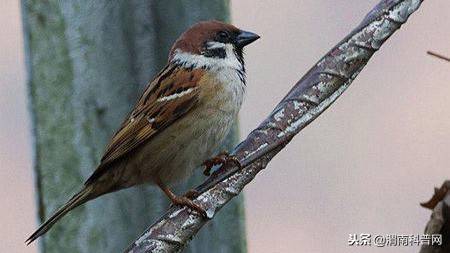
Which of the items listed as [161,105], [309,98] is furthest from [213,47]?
[309,98]

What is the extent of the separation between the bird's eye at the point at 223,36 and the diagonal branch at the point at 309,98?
0.91m

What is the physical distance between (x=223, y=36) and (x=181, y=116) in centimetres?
29

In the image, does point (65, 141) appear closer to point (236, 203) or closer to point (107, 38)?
Answer: point (107, 38)

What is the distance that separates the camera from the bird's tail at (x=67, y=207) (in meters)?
2.65

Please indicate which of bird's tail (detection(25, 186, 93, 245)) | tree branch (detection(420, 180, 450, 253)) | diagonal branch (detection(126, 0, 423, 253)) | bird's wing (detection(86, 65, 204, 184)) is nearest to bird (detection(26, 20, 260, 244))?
bird's wing (detection(86, 65, 204, 184))

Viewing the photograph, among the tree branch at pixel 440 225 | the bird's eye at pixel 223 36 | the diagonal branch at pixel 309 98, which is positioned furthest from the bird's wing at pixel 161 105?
the tree branch at pixel 440 225

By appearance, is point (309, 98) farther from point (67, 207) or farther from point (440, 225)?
point (67, 207)

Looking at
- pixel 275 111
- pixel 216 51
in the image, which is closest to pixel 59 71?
pixel 216 51

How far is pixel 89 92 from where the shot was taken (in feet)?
9.41

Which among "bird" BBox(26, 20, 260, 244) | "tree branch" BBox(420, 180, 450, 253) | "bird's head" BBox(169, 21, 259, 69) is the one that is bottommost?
"tree branch" BBox(420, 180, 450, 253)

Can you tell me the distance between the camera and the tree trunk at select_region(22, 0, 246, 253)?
9.36 ft

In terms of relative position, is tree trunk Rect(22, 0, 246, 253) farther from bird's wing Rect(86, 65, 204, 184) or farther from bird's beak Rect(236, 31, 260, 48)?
bird's beak Rect(236, 31, 260, 48)

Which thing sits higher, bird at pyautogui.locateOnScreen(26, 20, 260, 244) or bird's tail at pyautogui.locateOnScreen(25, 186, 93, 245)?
bird at pyautogui.locateOnScreen(26, 20, 260, 244)

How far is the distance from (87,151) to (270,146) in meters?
0.98
